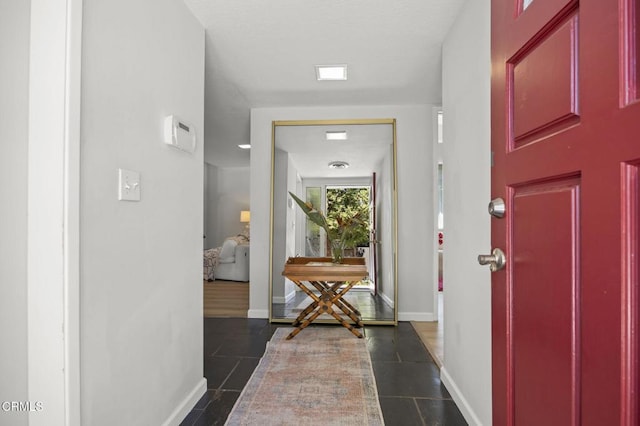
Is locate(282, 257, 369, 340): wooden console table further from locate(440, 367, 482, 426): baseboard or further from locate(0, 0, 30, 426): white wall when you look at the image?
locate(0, 0, 30, 426): white wall

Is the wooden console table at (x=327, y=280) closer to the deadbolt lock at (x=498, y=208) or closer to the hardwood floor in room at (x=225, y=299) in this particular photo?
the hardwood floor in room at (x=225, y=299)

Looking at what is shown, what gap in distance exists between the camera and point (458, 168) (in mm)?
1958

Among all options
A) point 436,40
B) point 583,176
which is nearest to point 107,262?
point 583,176

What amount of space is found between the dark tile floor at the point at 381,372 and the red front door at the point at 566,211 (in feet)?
3.01

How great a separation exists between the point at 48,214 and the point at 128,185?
1.11ft

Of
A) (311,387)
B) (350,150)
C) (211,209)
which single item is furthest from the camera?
(211,209)

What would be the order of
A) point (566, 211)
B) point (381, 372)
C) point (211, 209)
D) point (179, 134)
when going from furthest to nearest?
point (211, 209) → point (381, 372) → point (179, 134) → point (566, 211)

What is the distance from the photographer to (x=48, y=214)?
3.34 ft

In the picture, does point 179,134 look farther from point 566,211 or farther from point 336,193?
point 336,193

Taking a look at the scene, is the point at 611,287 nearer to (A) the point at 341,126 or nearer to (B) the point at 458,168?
(B) the point at 458,168

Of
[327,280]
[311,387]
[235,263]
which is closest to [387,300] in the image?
[327,280]

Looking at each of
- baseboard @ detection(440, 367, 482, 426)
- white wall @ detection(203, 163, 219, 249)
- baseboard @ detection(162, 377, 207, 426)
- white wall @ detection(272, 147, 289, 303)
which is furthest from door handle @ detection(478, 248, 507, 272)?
white wall @ detection(203, 163, 219, 249)

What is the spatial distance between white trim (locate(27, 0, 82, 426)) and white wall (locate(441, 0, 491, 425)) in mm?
1546

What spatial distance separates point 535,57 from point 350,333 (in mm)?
2725
